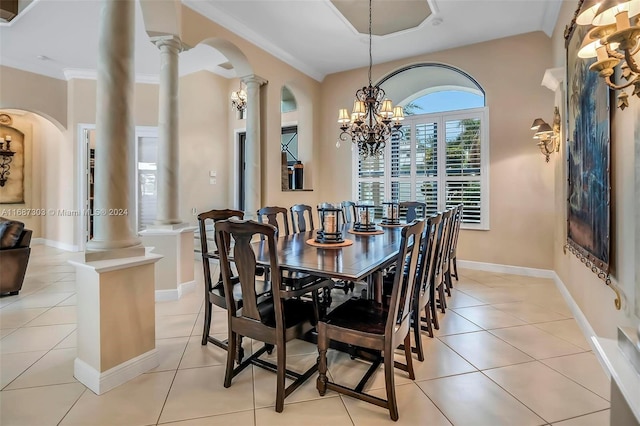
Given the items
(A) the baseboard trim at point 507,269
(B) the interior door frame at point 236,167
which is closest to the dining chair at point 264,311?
(A) the baseboard trim at point 507,269

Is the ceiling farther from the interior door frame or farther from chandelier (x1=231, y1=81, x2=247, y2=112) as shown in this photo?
the interior door frame

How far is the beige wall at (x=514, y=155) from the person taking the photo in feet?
14.8

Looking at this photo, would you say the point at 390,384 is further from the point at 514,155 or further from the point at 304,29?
the point at 304,29

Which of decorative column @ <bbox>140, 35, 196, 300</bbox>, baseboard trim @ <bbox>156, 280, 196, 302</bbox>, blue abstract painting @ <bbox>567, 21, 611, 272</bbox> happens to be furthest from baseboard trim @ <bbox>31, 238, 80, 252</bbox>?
blue abstract painting @ <bbox>567, 21, 611, 272</bbox>

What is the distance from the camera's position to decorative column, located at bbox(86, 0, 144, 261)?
2.04m

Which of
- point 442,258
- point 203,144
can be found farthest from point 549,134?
point 203,144

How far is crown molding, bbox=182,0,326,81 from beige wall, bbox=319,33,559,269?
234cm

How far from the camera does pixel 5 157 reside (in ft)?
22.0

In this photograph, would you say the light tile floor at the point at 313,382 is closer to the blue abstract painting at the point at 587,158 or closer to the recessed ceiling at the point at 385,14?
the blue abstract painting at the point at 587,158

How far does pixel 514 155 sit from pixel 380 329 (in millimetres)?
4024

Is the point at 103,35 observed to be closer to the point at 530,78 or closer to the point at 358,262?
the point at 358,262

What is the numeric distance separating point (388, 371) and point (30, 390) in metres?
2.09

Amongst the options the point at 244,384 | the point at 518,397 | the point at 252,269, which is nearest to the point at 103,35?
the point at 252,269

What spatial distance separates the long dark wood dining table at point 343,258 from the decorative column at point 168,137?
1.61 metres
